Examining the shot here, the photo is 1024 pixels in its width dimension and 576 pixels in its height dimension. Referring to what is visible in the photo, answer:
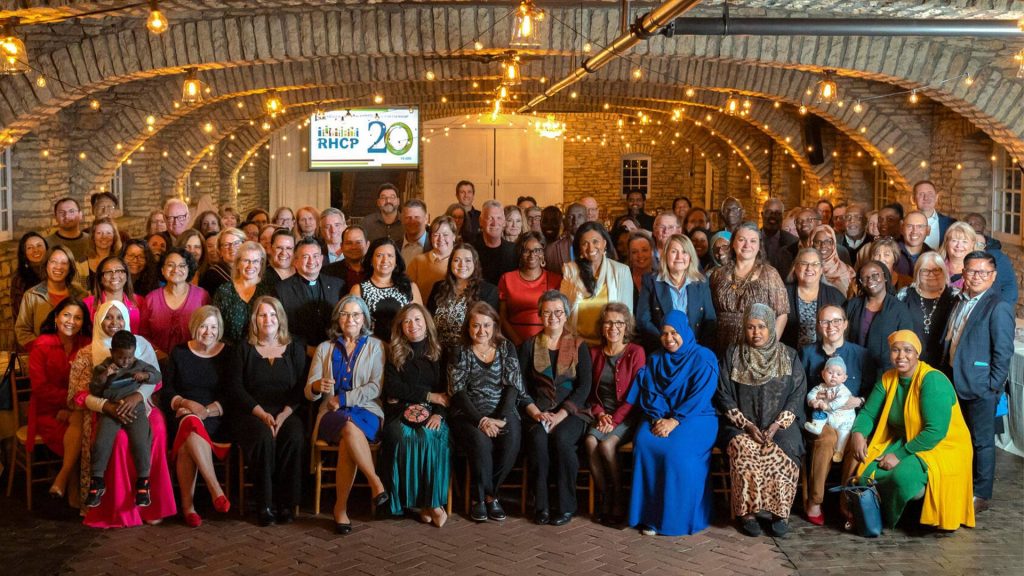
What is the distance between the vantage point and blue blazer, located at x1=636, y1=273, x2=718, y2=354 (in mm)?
7375

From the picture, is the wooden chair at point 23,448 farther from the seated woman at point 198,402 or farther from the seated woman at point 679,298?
the seated woman at point 679,298

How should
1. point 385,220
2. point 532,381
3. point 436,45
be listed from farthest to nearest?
point 436,45, point 385,220, point 532,381

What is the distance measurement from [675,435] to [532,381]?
0.91m

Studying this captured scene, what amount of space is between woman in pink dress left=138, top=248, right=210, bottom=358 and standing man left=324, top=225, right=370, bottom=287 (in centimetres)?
92

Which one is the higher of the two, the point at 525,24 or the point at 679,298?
the point at 525,24

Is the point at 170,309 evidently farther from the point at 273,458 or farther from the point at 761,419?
the point at 761,419

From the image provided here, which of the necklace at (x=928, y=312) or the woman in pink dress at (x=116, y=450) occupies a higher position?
the necklace at (x=928, y=312)

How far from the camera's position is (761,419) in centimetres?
683

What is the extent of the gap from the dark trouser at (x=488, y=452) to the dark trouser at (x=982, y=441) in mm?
2665

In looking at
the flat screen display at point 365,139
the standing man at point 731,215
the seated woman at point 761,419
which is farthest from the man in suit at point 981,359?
the flat screen display at point 365,139

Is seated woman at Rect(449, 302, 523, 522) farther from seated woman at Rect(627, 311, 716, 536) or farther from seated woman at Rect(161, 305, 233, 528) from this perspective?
seated woman at Rect(161, 305, 233, 528)

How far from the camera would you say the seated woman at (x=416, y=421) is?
22.4ft

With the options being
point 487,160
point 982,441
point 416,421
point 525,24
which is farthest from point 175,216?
point 487,160

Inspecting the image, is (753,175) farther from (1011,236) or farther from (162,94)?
(162,94)
